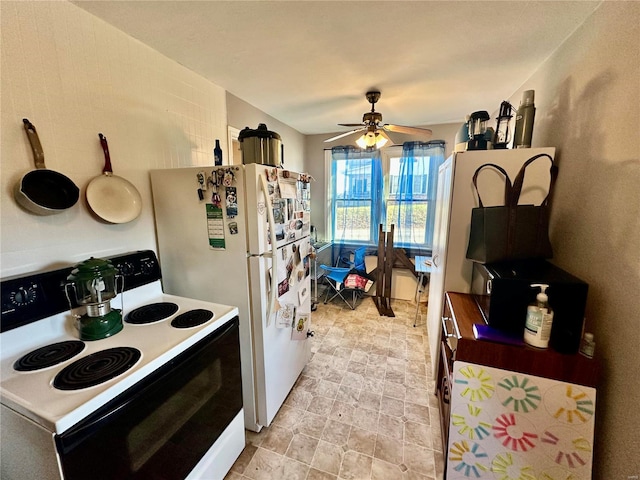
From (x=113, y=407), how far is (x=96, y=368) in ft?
0.56

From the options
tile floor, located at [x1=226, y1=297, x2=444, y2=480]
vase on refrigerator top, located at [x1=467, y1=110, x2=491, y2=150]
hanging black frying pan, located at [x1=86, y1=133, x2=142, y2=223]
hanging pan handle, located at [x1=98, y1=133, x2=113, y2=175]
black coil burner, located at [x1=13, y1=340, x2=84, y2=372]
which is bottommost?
tile floor, located at [x1=226, y1=297, x2=444, y2=480]

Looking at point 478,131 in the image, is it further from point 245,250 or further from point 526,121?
point 245,250

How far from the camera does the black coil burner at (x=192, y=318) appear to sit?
1158 mm

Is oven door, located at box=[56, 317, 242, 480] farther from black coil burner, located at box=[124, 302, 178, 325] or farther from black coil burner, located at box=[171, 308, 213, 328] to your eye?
black coil burner, located at box=[124, 302, 178, 325]

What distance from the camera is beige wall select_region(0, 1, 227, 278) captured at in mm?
1044


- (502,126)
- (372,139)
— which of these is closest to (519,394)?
(502,126)

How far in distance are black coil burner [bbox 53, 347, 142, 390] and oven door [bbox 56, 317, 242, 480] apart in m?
0.09

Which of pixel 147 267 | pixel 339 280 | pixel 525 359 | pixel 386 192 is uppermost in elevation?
pixel 386 192

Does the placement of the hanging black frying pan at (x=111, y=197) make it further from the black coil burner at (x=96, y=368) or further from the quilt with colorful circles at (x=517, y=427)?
the quilt with colorful circles at (x=517, y=427)

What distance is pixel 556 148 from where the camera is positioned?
5.04 feet

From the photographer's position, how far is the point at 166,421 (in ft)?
3.24

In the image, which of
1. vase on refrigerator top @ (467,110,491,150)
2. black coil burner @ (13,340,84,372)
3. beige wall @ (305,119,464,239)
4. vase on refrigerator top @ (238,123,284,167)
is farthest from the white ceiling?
black coil burner @ (13,340,84,372)

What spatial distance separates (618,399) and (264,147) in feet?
6.44

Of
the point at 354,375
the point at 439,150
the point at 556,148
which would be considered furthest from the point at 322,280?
the point at 556,148
